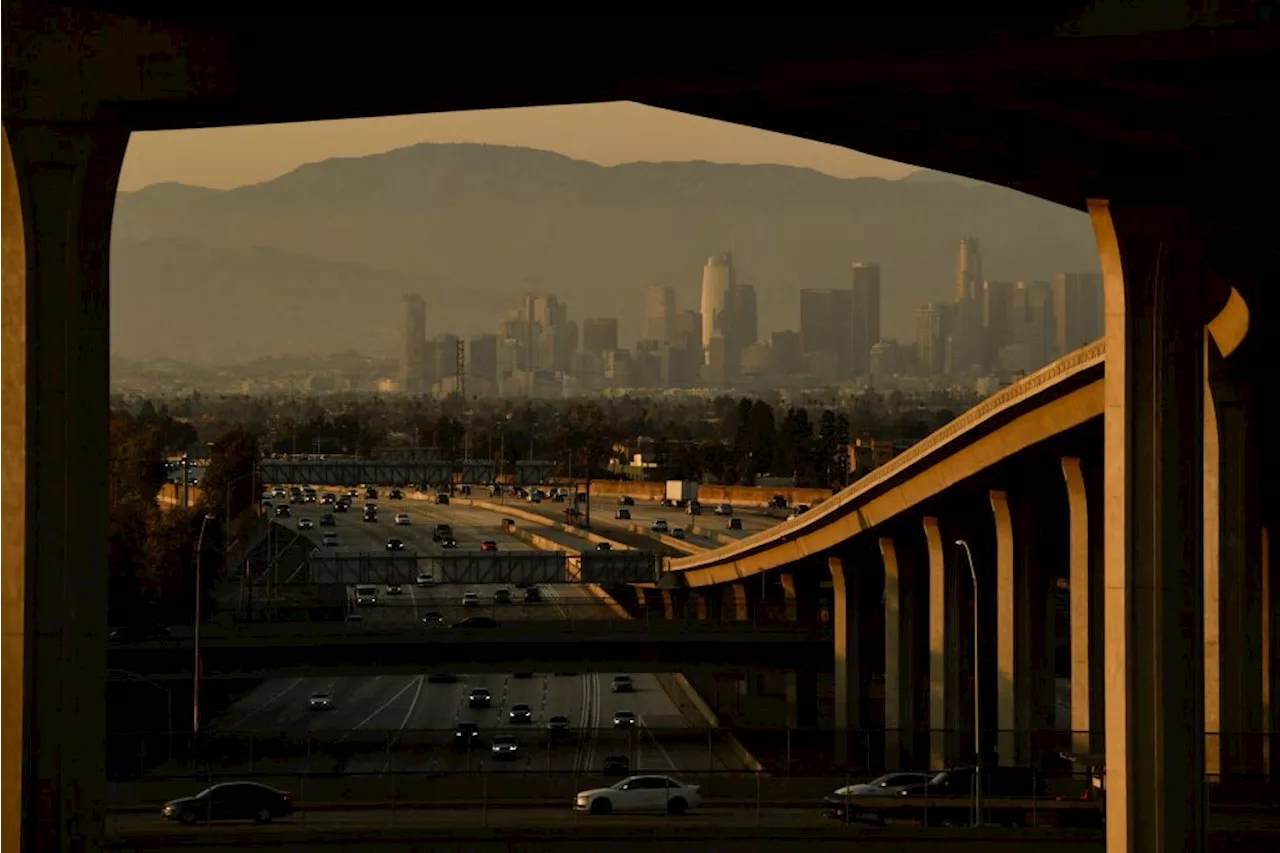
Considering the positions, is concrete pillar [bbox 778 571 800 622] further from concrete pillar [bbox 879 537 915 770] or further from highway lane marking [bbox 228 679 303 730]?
highway lane marking [bbox 228 679 303 730]

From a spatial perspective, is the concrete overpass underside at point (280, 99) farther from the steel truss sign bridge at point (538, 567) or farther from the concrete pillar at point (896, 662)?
the steel truss sign bridge at point (538, 567)

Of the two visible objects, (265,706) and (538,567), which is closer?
(265,706)

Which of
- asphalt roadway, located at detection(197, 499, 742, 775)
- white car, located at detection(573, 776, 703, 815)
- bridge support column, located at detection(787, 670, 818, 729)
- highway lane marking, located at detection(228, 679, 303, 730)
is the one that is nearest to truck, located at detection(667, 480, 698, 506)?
asphalt roadway, located at detection(197, 499, 742, 775)

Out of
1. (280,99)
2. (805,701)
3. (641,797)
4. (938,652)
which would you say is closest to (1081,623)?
(938,652)

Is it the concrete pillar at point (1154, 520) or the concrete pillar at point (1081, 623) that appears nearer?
the concrete pillar at point (1154, 520)

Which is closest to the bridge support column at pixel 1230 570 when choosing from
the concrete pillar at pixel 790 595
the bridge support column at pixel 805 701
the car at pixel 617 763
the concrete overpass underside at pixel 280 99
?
the car at pixel 617 763

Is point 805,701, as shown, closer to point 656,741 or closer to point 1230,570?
point 656,741
